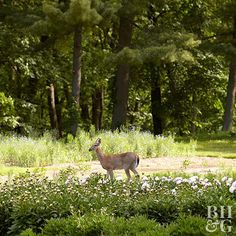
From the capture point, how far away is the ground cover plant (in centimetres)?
566

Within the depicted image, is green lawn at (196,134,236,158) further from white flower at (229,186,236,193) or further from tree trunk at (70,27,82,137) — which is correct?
white flower at (229,186,236,193)

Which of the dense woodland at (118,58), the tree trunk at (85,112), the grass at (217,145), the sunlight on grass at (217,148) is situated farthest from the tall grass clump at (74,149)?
the tree trunk at (85,112)

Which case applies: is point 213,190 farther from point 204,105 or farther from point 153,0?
point 204,105

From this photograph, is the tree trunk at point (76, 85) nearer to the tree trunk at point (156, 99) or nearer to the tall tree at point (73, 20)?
the tall tree at point (73, 20)

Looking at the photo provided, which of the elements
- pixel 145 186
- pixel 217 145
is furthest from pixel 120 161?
pixel 217 145

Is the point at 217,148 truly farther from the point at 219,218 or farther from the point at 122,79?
the point at 219,218

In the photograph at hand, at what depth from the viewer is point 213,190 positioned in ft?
22.8

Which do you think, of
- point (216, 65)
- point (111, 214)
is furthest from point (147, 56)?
point (111, 214)

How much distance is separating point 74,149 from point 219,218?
33.4ft

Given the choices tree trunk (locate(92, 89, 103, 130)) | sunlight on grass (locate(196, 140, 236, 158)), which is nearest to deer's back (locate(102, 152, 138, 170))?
sunlight on grass (locate(196, 140, 236, 158))

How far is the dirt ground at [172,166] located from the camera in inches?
478

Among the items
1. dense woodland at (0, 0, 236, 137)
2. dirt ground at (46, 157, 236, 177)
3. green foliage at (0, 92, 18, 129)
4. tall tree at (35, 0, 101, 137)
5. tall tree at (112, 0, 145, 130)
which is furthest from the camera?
tall tree at (112, 0, 145, 130)

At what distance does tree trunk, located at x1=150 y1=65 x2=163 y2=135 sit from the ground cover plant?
2017 centimetres

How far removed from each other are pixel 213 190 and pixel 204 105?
2510 centimetres
